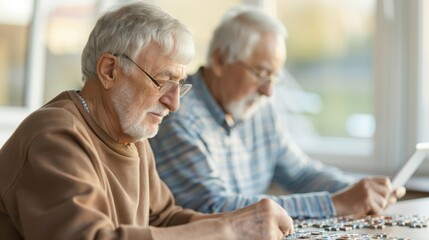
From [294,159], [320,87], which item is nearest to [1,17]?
[320,87]

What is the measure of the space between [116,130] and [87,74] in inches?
6.8

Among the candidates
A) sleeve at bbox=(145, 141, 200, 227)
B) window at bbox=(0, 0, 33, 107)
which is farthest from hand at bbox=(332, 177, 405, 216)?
window at bbox=(0, 0, 33, 107)

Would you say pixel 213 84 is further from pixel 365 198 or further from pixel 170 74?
pixel 170 74

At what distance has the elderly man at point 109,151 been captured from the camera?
171 centimetres

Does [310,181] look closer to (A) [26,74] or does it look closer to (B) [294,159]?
(B) [294,159]

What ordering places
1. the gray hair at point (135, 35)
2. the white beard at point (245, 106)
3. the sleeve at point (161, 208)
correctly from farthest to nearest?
the white beard at point (245, 106), the sleeve at point (161, 208), the gray hair at point (135, 35)

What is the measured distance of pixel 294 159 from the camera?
337 cm

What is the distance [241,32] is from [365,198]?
36.3 inches

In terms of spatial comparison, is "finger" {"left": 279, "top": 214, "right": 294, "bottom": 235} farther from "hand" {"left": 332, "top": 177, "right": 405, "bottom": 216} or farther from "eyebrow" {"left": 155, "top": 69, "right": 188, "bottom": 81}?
"hand" {"left": 332, "top": 177, "right": 405, "bottom": 216}

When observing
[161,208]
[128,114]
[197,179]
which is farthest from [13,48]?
[128,114]

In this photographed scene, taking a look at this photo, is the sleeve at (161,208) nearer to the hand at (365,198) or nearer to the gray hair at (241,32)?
the hand at (365,198)

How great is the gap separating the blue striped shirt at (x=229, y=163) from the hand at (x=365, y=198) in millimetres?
43

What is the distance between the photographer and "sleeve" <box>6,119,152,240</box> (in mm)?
1677

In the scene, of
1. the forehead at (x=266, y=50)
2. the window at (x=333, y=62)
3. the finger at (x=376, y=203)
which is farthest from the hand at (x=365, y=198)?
the window at (x=333, y=62)
